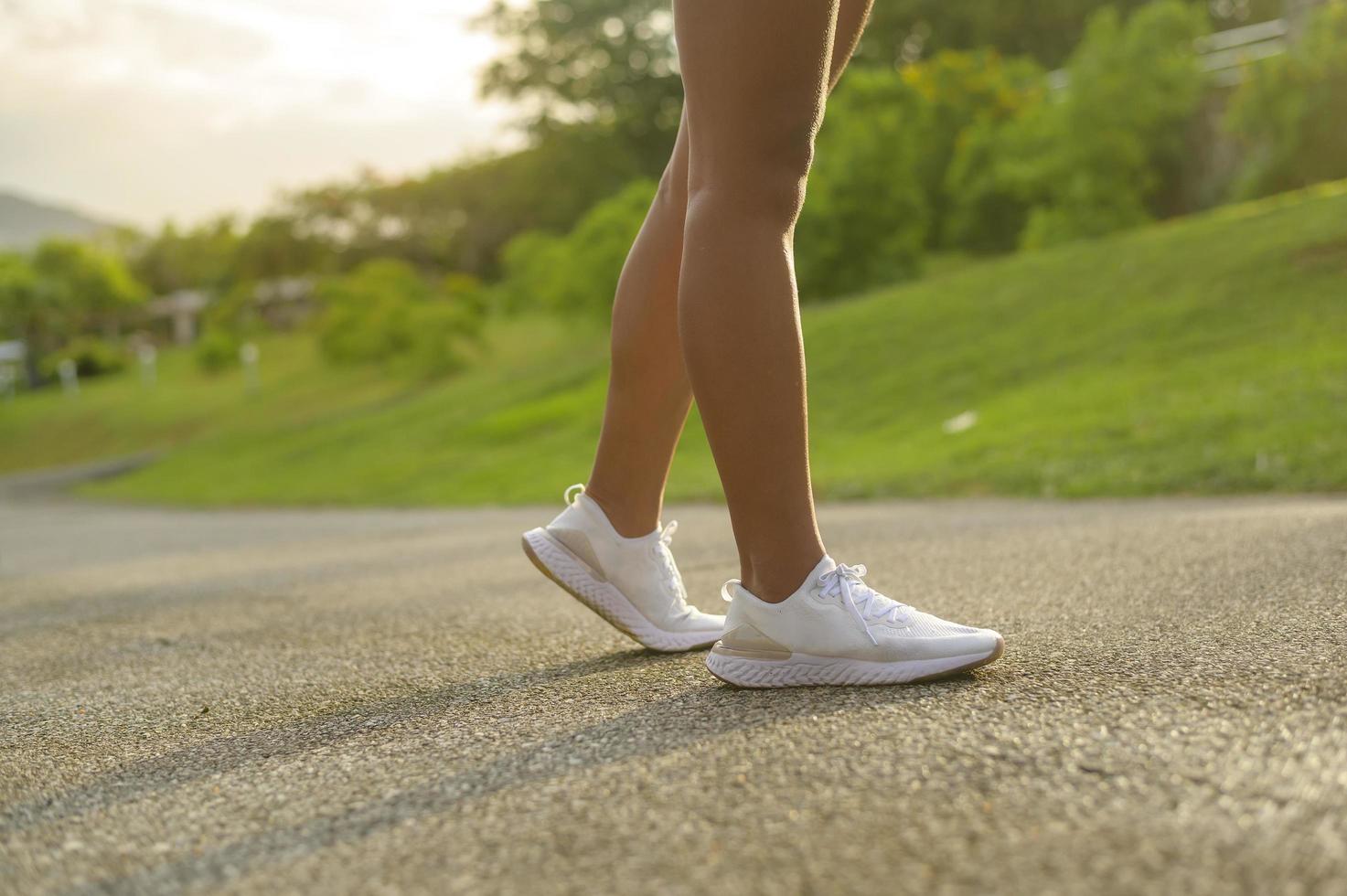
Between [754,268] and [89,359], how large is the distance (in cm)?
4042

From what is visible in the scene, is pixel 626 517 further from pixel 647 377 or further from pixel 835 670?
pixel 835 670

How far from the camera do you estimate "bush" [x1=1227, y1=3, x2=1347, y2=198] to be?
12.6 m

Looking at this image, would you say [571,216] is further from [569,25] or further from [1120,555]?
[1120,555]

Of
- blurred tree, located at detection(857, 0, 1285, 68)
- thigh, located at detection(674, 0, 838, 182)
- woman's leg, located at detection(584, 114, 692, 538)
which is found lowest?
woman's leg, located at detection(584, 114, 692, 538)

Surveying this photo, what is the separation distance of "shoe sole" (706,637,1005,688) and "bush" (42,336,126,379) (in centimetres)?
3912

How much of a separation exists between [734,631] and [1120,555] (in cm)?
140

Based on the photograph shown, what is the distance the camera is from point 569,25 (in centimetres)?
2559

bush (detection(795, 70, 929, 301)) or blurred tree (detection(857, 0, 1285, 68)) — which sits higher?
blurred tree (detection(857, 0, 1285, 68))

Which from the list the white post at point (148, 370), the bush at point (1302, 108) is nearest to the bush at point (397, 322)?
the white post at point (148, 370)

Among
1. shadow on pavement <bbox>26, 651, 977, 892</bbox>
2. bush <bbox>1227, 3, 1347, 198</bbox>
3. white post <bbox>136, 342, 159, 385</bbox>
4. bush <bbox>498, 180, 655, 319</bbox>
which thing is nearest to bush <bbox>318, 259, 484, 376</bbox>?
bush <bbox>498, 180, 655, 319</bbox>

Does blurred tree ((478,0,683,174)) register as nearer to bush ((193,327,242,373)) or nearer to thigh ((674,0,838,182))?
bush ((193,327,242,373))

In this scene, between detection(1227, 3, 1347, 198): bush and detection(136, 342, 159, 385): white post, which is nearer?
detection(1227, 3, 1347, 198): bush

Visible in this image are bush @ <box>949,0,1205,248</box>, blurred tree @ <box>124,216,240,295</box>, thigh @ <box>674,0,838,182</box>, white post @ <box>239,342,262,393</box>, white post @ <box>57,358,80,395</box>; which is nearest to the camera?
Result: thigh @ <box>674,0,838,182</box>

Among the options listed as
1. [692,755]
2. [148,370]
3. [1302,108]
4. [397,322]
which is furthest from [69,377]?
[692,755]
